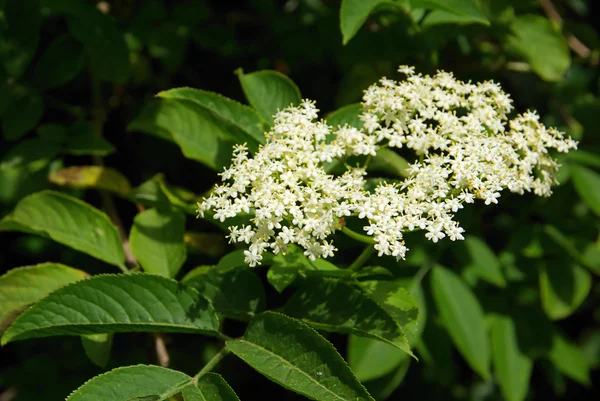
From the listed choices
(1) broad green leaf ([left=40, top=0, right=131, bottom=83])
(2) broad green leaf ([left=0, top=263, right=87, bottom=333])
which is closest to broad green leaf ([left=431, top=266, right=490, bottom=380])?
(2) broad green leaf ([left=0, top=263, right=87, bottom=333])

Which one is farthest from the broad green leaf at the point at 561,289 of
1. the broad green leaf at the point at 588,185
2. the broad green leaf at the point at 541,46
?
the broad green leaf at the point at 541,46

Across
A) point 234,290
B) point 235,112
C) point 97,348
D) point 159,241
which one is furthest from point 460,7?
point 97,348

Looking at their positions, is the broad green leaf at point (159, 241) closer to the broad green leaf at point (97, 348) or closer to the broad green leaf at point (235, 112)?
the broad green leaf at point (97, 348)

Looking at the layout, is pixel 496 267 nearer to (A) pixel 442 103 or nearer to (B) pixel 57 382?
(A) pixel 442 103

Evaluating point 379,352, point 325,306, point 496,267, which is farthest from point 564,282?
point 325,306

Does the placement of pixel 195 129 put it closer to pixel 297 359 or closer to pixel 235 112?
pixel 235 112

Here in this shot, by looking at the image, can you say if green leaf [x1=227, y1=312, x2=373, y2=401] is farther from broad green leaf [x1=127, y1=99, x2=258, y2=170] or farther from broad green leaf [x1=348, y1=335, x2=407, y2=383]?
broad green leaf [x1=348, y1=335, x2=407, y2=383]

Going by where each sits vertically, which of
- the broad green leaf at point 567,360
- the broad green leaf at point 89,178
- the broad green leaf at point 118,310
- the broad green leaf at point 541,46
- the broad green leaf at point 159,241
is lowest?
the broad green leaf at point 567,360
